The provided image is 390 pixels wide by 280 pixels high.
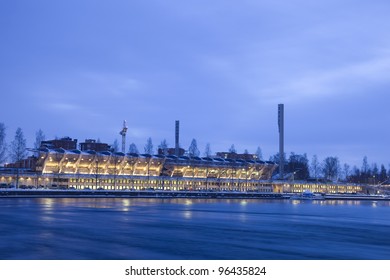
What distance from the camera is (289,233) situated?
→ 3091 cm

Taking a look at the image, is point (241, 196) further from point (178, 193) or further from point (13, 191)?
point (13, 191)

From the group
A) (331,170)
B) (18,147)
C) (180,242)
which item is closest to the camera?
(180,242)

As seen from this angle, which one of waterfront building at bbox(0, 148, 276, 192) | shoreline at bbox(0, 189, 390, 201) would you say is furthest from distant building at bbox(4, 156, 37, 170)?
shoreline at bbox(0, 189, 390, 201)

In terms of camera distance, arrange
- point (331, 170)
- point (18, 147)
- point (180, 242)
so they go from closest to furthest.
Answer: point (180, 242) < point (18, 147) < point (331, 170)

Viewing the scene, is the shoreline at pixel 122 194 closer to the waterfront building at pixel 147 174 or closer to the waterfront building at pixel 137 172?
the waterfront building at pixel 147 174

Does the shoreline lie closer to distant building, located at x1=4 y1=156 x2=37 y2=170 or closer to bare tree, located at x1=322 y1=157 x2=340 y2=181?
distant building, located at x1=4 y1=156 x2=37 y2=170

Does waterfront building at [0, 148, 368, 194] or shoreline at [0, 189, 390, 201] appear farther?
waterfront building at [0, 148, 368, 194]

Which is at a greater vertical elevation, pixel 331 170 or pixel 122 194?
pixel 331 170

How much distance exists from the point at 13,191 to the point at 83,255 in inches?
2874

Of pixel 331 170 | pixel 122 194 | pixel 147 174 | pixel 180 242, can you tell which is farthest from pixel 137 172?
pixel 180 242

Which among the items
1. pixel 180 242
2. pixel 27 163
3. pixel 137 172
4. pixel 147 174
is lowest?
pixel 180 242

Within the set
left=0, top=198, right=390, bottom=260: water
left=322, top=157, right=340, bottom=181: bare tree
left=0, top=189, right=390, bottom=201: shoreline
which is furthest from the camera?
left=322, top=157, right=340, bottom=181: bare tree

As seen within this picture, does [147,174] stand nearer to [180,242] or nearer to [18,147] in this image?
[18,147]
